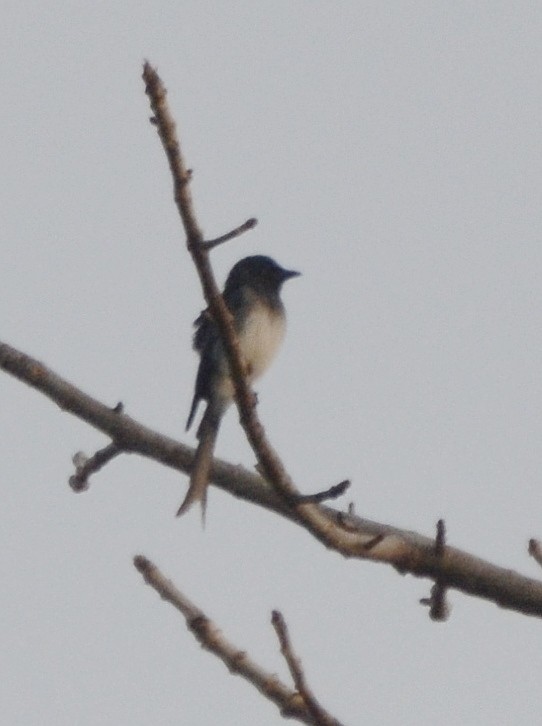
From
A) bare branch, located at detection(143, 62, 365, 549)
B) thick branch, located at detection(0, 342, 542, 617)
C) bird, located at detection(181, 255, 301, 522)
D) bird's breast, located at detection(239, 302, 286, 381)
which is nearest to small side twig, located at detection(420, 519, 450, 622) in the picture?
thick branch, located at detection(0, 342, 542, 617)

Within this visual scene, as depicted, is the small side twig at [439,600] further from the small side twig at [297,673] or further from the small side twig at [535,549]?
the small side twig at [297,673]

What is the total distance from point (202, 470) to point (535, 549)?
1.43 metres

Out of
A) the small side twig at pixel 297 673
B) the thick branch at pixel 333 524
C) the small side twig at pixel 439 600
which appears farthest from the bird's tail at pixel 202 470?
the small side twig at pixel 297 673

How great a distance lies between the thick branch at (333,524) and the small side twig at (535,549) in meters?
0.17

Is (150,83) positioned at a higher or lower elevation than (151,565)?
higher

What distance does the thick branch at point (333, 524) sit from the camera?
3.65 meters

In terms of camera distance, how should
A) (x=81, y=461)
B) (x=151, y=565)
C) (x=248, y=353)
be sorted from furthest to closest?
(x=248, y=353) → (x=81, y=461) → (x=151, y=565)

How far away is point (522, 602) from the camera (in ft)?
12.1

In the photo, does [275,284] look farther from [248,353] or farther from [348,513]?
[348,513]

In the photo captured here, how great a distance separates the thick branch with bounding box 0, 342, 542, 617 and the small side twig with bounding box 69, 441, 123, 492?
0.17 feet

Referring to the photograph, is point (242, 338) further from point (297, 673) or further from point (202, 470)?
point (297, 673)

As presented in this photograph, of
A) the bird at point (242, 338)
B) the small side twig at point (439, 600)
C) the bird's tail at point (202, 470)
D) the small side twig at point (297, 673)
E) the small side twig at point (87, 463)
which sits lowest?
the small side twig at point (297, 673)

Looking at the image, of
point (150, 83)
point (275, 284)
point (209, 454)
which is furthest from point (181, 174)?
point (275, 284)

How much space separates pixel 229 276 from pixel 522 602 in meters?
5.52
